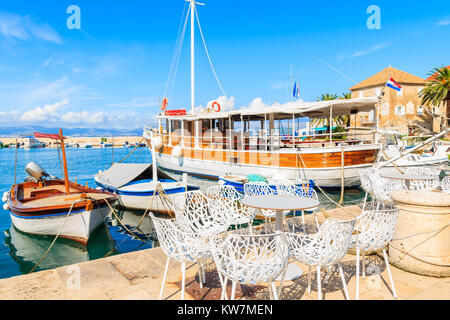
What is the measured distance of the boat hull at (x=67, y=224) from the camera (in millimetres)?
7609

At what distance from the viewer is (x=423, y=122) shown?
39531 millimetres

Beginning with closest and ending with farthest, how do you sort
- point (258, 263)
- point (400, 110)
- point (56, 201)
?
point (258, 263)
point (56, 201)
point (400, 110)

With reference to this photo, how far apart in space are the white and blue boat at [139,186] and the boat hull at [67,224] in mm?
1660

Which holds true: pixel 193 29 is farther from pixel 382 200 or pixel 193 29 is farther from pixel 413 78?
pixel 413 78

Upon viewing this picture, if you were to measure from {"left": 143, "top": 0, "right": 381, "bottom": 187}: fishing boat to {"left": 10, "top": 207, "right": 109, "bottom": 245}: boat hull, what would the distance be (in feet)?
27.2

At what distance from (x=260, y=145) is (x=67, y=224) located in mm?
10851

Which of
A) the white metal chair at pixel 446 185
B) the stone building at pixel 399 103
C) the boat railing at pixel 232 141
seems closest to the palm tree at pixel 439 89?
the stone building at pixel 399 103

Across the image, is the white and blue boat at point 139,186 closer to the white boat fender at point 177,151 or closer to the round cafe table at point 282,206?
the round cafe table at point 282,206

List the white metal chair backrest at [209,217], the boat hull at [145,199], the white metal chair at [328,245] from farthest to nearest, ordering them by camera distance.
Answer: the boat hull at [145,199], the white metal chair backrest at [209,217], the white metal chair at [328,245]

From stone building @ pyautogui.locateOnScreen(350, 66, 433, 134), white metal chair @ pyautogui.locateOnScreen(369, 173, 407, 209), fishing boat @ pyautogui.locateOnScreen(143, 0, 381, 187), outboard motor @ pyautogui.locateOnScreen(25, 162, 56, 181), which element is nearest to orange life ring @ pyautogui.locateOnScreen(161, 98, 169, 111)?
fishing boat @ pyautogui.locateOnScreen(143, 0, 381, 187)

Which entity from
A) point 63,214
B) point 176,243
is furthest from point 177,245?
point 63,214

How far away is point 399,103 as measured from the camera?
38.8m

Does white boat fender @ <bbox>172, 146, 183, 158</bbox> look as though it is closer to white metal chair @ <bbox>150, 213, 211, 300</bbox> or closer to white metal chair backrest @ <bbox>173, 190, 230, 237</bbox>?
white metal chair backrest @ <bbox>173, 190, 230, 237</bbox>

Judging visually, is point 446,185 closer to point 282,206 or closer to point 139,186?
point 282,206
